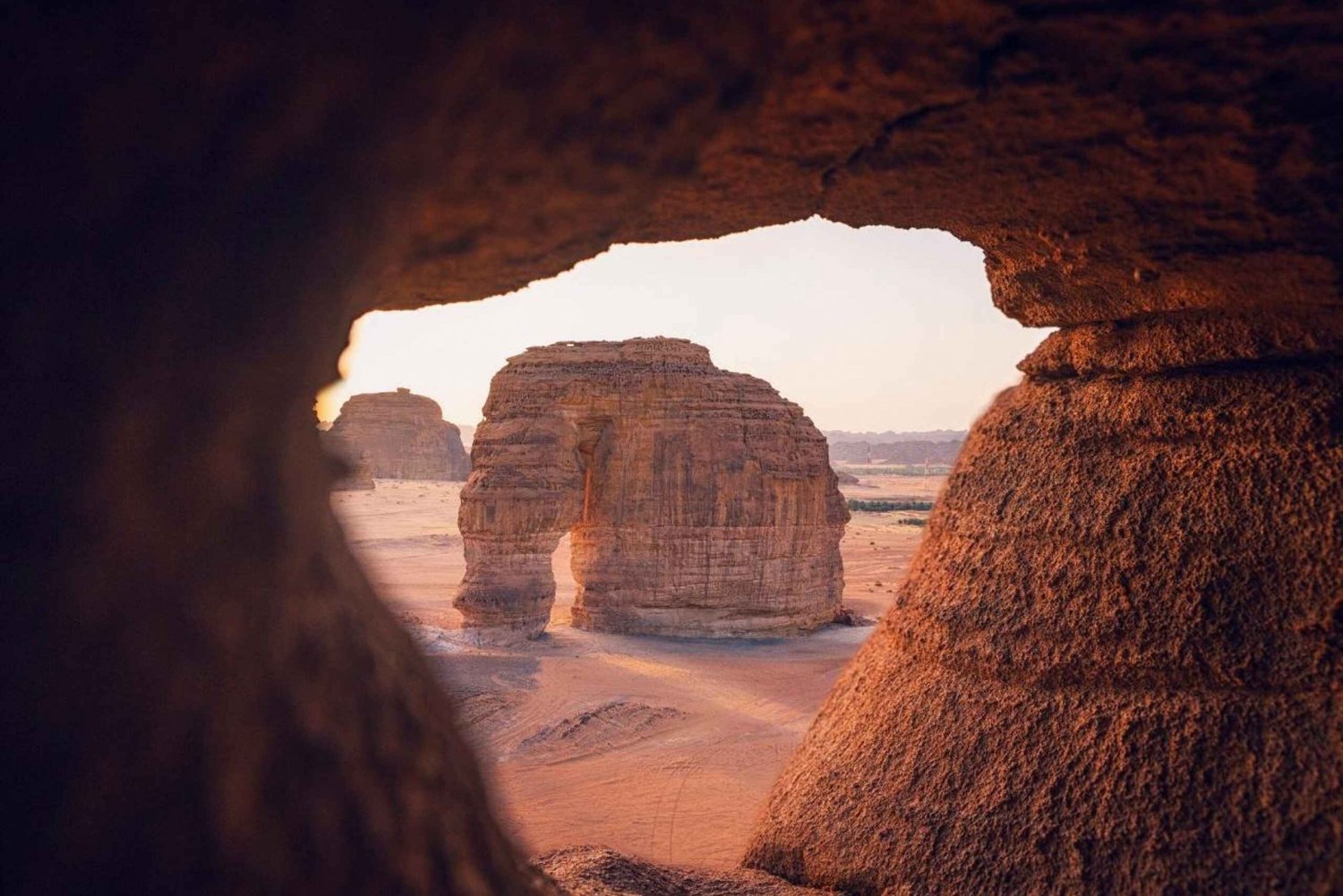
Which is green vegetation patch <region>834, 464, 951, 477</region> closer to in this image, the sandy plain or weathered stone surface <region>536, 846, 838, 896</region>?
the sandy plain

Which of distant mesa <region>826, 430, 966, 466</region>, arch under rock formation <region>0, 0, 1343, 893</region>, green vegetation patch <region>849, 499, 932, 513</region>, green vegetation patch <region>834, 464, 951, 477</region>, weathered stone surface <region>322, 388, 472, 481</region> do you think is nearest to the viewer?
arch under rock formation <region>0, 0, 1343, 893</region>

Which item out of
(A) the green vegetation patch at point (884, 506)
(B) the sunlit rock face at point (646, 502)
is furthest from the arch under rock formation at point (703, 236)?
(A) the green vegetation patch at point (884, 506)

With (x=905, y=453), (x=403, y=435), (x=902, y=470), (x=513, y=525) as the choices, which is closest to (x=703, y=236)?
(x=513, y=525)

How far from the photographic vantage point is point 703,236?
271 centimetres

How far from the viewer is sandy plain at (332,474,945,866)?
28.7 feet

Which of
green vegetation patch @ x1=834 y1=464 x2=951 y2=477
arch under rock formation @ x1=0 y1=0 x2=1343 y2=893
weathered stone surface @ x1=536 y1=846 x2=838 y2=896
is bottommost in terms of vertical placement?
weathered stone surface @ x1=536 y1=846 x2=838 y2=896

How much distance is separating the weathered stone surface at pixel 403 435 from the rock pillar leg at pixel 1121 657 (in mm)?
52577

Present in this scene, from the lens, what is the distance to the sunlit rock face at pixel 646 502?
15812mm

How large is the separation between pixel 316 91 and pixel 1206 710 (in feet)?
10.6

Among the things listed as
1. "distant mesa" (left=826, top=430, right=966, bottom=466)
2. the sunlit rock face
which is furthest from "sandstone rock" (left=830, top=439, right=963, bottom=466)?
the sunlit rock face

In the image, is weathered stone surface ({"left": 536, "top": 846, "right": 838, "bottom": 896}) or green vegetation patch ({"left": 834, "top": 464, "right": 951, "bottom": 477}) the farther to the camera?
green vegetation patch ({"left": 834, "top": 464, "right": 951, "bottom": 477})

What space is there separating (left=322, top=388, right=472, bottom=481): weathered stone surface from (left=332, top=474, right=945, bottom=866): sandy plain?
3830cm

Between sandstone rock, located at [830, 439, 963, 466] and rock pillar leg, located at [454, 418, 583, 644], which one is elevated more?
sandstone rock, located at [830, 439, 963, 466]

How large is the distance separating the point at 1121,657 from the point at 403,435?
2274 inches
